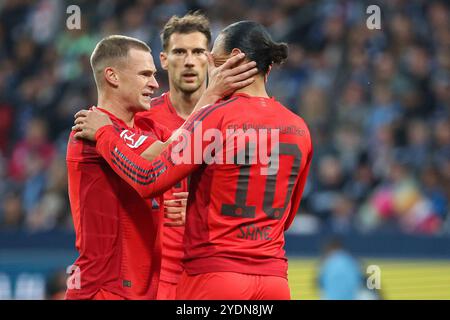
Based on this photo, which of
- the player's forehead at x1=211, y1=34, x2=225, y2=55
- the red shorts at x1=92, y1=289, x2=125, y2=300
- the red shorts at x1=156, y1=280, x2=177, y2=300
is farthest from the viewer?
the red shorts at x1=156, y1=280, x2=177, y2=300

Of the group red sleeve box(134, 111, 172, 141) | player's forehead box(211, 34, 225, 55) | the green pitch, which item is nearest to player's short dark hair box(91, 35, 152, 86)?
red sleeve box(134, 111, 172, 141)

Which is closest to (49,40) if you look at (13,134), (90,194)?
(13,134)

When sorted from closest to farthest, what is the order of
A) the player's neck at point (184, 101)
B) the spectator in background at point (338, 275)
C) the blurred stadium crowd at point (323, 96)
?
the player's neck at point (184, 101), the spectator in background at point (338, 275), the blurred stadium crowd at point (323, 96)

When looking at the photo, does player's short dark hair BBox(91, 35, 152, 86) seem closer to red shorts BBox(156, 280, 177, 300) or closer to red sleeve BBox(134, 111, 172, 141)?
red sleeve BBox(134, 111, 172, 141)

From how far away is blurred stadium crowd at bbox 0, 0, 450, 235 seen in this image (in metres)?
10.9

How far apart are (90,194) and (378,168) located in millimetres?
7057

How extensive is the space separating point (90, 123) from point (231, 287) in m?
1.14

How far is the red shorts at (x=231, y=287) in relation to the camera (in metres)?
4.21

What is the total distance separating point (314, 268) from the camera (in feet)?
32.6

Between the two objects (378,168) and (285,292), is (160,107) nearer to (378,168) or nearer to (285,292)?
(285,292)

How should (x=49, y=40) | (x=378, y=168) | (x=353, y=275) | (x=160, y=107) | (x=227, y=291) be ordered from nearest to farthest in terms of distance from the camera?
(x=227, y=291) → (x=160, y=107) → (x=353, y=275) → (x=378, y=168) → (x=49, y=40)

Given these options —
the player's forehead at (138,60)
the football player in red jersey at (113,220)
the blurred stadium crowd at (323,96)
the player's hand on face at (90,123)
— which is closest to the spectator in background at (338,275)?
the blurred stadium crowd at (323,96)

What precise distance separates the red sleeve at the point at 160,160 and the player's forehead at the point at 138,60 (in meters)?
0.50

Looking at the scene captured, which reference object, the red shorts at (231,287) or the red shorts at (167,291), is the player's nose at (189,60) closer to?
the red shorts at (167,291)
